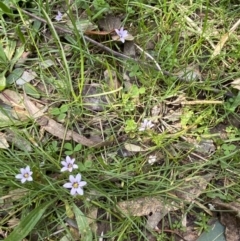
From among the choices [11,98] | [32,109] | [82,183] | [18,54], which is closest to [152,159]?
[82,183]

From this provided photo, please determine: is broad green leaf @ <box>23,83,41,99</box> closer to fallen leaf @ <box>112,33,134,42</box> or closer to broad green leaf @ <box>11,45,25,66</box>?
broad green leaf @ <box>11,45,25,66</box>

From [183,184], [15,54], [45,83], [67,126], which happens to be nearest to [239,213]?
[183,184]

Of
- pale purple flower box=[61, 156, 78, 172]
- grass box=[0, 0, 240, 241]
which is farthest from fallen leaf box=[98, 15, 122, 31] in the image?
pale purple flower box=[61, 156, 78, 172]

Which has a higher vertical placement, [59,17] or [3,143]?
[59,17]

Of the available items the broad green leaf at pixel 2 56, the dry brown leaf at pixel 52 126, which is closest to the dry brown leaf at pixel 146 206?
the dry brown leaf at pixel 52 126

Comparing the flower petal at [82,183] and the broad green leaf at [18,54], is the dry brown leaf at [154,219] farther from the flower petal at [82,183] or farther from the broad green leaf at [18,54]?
the broad green leaf at [18,54]

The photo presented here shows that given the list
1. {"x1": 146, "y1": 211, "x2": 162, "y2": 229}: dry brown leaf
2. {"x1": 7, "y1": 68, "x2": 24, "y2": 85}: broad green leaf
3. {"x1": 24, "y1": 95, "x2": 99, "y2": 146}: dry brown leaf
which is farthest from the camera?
{"x1": 7, "y1": 68, "x2": 24, "y2": 85}: broad green leaf

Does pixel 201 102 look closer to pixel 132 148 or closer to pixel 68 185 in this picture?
pixel 132 148

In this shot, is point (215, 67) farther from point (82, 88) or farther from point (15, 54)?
point (15, 54)
